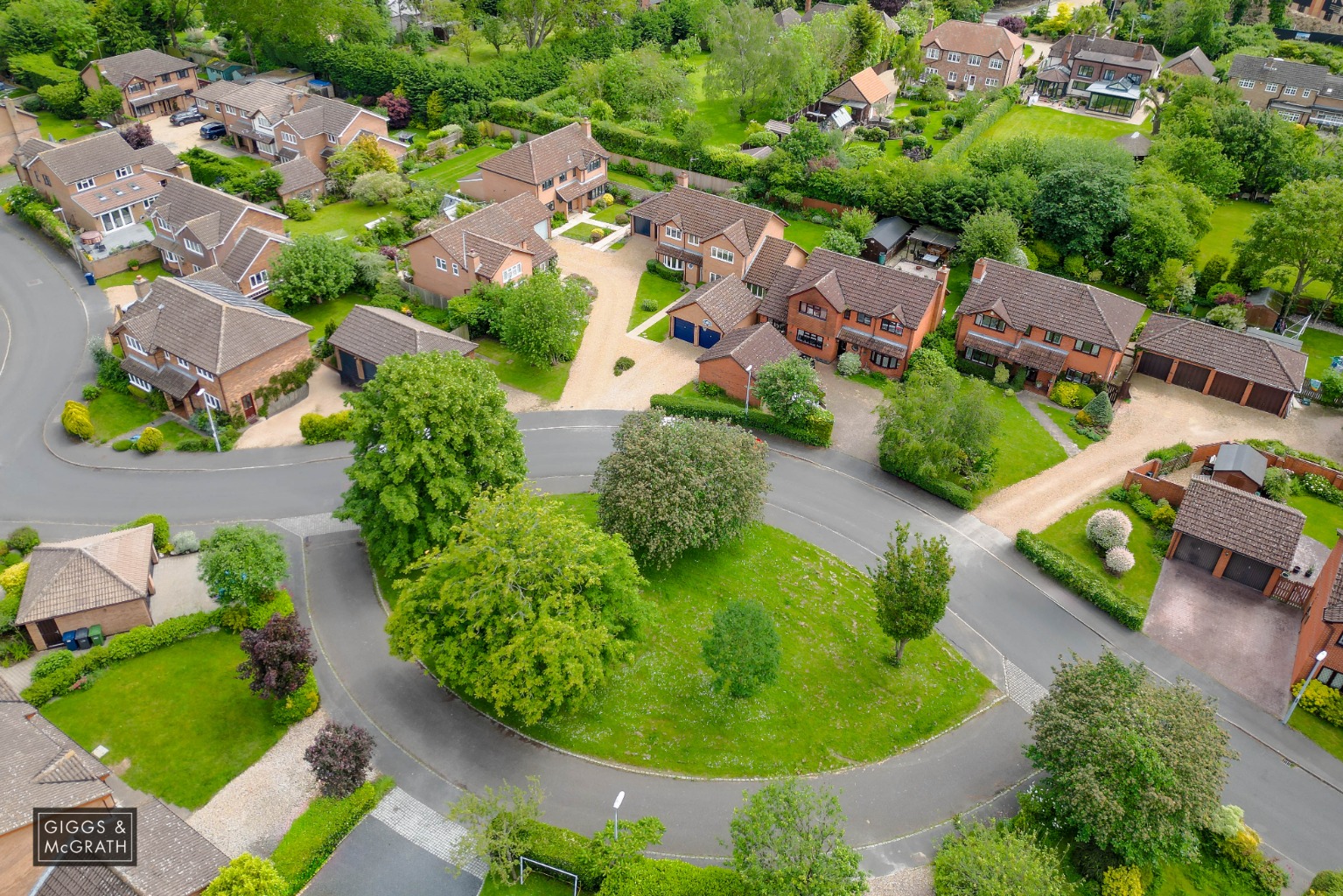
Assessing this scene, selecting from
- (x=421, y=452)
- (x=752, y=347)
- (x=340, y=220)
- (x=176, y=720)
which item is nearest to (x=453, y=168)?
(x=340, y=220)

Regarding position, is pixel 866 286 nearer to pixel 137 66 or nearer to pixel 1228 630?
pixel 1228 630

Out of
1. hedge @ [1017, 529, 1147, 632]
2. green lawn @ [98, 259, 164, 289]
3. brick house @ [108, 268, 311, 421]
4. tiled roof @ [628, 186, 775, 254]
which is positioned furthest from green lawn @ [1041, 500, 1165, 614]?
green lawn @ [98, 259, 164, 289]

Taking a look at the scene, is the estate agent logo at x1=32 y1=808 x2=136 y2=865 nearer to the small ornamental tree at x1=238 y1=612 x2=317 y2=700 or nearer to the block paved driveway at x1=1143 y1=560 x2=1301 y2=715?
the small ornamental tree at x1=238 y1=612 x2=317 y2=700

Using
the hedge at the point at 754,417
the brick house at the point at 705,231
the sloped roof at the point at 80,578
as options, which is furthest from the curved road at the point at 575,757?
the brick house at the point at 705,231

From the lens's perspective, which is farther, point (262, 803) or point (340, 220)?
point (340, 220)

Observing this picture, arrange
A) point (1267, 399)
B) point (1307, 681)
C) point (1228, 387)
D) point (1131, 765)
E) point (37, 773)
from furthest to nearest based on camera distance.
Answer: point (1228, 387) → point (1267, 399) → point (1307, 681) → point (1131, 765) → point (37, 773)

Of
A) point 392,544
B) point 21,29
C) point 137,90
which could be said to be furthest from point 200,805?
point 21,29

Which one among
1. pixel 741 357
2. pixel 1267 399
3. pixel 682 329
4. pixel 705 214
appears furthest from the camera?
pixel 705 214
